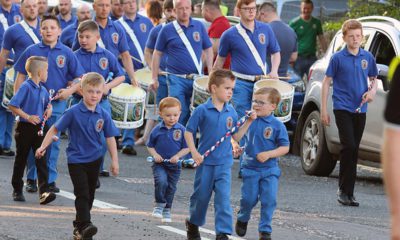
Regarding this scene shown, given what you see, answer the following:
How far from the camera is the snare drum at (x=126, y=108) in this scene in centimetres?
1374

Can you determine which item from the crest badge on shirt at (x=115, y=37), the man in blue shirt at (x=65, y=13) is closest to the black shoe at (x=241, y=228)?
the crest badge on shirt at (x=115, y=37)

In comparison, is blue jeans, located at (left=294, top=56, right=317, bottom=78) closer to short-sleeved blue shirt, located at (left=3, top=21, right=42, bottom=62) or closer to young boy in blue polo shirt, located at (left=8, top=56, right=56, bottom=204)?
short-sleeved blue shirt, located at (left=3, top=21, right=42, bottom=62)

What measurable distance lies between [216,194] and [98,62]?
13.4 ft

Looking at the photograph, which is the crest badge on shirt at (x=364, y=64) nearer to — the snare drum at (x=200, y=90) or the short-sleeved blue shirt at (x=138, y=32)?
the snare drum at (x=200, y=90)

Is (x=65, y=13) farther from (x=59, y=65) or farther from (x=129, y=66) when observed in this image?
(x=59, y=65)

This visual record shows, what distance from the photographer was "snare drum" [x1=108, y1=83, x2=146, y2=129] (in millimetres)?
13742

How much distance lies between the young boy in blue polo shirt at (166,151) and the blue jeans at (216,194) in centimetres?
117

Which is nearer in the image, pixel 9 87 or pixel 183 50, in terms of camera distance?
pixel 9 87

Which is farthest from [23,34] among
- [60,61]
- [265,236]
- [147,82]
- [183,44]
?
[265,236]

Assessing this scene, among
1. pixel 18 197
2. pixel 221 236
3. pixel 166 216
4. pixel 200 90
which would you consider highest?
pixel 200 90

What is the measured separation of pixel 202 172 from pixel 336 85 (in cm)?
381

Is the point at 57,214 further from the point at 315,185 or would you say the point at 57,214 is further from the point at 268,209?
the point at 315,185

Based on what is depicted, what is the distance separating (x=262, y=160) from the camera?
9555 mm

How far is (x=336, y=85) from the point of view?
12836 mm
